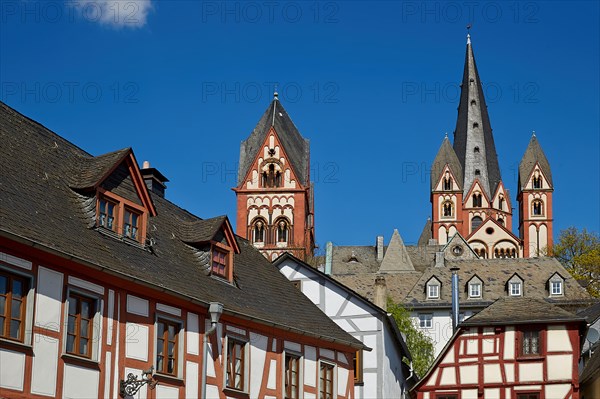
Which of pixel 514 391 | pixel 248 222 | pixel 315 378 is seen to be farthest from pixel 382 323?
pixel 248 222

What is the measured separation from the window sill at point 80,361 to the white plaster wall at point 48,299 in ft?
2.00

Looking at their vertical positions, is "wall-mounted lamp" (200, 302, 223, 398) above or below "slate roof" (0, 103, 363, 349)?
below

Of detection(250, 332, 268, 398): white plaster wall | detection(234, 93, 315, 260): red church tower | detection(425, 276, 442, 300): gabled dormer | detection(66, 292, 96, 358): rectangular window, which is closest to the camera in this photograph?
detection(66, 292, 96, 358): rectangular window

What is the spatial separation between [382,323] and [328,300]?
2365mm

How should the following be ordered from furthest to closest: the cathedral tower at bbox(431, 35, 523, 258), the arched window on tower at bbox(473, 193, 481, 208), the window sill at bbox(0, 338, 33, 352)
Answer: the arched window on tower at bbox(473, 193, 481, 208) → the cathedral tower at bbox(431, 35, 523, 258) → the window sill at bbox(0, 338, 33, 352)

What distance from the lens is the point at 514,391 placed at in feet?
128

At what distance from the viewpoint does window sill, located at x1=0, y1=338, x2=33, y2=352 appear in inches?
799

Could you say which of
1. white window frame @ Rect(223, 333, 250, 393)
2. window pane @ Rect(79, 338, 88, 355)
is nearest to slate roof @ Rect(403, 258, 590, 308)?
white window frame @ Rect(223, 333, 250, 393)

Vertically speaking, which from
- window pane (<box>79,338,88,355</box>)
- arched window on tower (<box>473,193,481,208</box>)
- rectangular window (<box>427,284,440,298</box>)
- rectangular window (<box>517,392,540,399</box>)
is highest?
arched window on tower (<box>473,193,481,208</box>)

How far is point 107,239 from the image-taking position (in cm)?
2491

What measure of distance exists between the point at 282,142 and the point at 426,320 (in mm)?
51228

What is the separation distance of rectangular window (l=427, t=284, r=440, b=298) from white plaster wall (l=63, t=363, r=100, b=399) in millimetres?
52794

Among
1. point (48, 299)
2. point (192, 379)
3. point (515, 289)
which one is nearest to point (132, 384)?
point (192, 379)

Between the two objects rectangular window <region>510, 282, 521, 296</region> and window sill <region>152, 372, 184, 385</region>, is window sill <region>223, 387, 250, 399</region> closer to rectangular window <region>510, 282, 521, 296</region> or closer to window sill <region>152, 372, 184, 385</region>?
window sill <region>152, 372, 184, 385</region>
